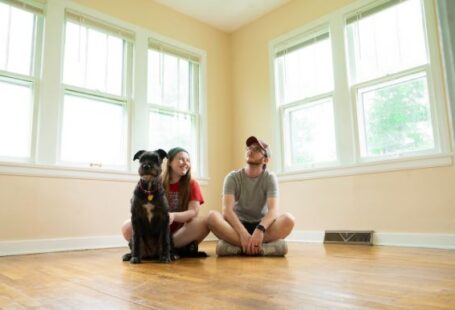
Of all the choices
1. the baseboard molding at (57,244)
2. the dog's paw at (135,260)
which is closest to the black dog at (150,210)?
the dog's paw at (135,260)

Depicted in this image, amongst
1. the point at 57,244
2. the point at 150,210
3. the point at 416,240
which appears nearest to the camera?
the point at 150,210

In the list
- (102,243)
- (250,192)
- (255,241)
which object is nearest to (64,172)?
(102,243)

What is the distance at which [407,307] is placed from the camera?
1067mm

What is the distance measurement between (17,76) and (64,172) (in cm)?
96

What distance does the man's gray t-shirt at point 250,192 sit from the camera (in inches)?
100

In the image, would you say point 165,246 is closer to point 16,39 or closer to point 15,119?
point 15,119

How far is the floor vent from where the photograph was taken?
3.27 meters

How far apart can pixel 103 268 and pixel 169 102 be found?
8.70 ft

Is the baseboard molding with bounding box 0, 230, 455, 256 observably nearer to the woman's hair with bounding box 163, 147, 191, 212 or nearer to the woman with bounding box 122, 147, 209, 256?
the woman with bounding box 122, 147, 209, 256

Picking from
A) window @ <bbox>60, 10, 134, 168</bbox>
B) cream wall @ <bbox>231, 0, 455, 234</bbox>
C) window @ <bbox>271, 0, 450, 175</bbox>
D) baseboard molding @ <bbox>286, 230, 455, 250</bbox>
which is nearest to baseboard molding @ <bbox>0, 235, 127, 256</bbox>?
window @ <bbox>60, 10, 134, 168</bbox>

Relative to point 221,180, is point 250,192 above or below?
below

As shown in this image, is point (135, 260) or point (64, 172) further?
point (64, 172)

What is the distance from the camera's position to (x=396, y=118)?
3.32 m

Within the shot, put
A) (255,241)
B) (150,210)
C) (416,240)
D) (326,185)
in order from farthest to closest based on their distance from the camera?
(326,185), (416,240), (255,241), (150,210)
